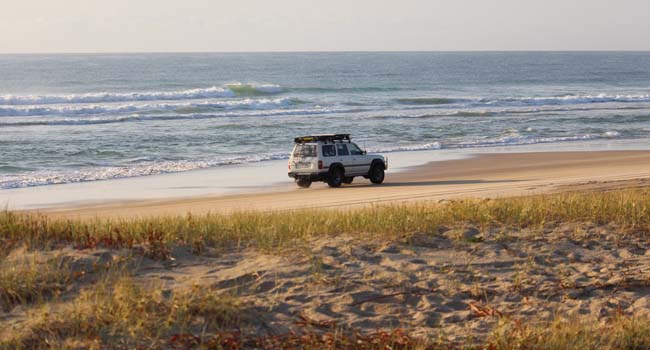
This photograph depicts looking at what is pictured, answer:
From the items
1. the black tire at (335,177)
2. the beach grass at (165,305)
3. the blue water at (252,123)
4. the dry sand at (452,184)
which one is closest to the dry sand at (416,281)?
the beach grass at (165,305)

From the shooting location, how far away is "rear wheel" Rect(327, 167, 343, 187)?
24.8 m

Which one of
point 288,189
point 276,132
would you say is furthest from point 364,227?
point 276,132

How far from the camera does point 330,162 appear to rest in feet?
81.1

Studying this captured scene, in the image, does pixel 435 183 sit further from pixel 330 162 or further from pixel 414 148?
pixel 414 148

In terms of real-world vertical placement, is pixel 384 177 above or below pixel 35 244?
below

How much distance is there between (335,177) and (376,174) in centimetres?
140

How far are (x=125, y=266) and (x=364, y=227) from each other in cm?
332

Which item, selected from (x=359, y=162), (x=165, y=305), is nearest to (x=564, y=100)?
(x=359, y=162)

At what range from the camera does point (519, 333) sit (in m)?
7.45

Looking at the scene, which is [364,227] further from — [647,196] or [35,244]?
[647,196]

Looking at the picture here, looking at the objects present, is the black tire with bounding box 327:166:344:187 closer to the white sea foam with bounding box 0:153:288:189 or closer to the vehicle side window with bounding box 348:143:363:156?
the vehicle side window with bounding box 348:143:363:156

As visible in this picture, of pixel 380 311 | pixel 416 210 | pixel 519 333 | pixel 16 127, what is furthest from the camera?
pixel 16 127

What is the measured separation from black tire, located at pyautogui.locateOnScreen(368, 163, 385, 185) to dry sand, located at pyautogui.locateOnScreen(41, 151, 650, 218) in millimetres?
416

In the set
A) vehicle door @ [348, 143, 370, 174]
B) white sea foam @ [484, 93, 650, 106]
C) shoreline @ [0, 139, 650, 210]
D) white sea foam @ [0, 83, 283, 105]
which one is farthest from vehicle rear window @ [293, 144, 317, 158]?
white sea foam @ [0, 83, 283, 105]
